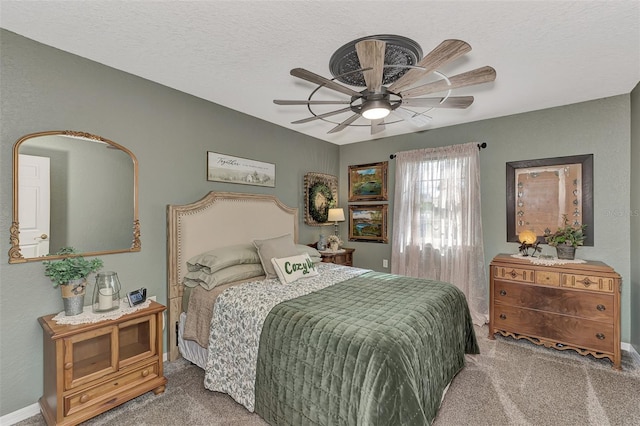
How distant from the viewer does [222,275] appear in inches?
103

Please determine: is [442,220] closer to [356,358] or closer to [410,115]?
[410,115]

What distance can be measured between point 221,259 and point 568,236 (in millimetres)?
3673

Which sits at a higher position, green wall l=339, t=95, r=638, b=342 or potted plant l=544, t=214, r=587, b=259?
green wall l=339, t=95, r=638, b=342

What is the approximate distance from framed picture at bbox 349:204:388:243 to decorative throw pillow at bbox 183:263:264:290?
2.37m

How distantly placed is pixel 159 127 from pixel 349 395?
277 cm

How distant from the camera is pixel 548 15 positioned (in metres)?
1.78

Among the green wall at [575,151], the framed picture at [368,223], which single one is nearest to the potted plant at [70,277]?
the framed picture at [368,223]

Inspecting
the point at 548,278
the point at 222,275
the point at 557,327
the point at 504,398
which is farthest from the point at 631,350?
the point at 222,275

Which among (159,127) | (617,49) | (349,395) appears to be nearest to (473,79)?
(617,49)

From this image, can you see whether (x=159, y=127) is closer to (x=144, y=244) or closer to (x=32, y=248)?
(x=144, y=244)

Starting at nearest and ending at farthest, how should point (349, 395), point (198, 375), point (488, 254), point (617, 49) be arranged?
1. point (349, 395)
2. point (617, 49)
3. point (198, 375)
4. point (488, 254)

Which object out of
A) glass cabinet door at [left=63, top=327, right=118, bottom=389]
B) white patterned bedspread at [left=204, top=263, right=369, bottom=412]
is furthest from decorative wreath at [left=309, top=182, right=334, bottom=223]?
glass cabinet door at [left=63, top=327, right=118, bottom=389]

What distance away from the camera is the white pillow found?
8.78 feet

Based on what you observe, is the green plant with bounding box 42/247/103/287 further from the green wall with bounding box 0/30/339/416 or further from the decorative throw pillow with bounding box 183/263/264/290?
the decorative throw pillow with bounding box 183/263/264/290
